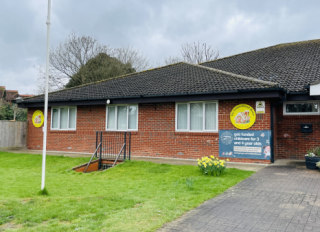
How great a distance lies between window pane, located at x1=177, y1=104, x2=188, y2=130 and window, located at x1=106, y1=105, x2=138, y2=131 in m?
2.12

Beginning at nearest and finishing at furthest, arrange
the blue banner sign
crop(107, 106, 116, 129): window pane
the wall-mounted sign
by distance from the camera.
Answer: the blue banner sign < the wall-mounted sign < crop(107, 106, 116, 129): window pane

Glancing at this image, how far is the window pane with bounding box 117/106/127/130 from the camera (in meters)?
13.1

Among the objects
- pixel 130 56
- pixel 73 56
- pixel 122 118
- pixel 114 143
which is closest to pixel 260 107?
pixel 122 118

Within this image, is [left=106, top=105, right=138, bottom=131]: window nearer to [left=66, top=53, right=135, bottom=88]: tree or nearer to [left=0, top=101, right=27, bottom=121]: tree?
[left=0, top=101, right=27, bottom=121]: tree

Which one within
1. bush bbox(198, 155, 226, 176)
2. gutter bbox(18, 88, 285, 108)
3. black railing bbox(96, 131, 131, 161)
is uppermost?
gutter bbox(18, 88, 285, 108)

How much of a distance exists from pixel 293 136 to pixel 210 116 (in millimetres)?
3501

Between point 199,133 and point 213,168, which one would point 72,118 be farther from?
point 213,168

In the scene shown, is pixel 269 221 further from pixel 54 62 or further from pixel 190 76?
pixel 54 62

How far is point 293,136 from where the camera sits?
1119cm

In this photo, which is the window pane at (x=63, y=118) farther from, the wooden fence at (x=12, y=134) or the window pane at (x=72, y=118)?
the wooden fence at (x=12, y=134)

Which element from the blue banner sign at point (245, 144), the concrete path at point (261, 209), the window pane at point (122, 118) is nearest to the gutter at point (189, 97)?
the window pane at point (122, 118)

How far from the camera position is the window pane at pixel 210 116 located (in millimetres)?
11078

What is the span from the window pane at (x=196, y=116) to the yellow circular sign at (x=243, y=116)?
135cm

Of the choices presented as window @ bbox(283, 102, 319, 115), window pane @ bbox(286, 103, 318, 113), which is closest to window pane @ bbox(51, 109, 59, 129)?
window @ bbox(283, 102, 319, 115)
